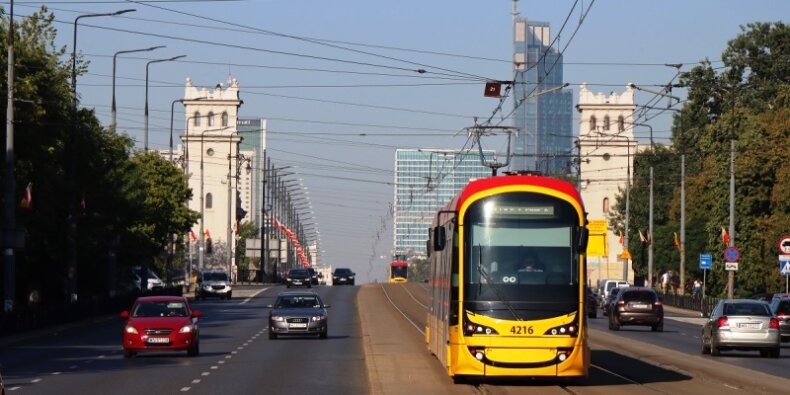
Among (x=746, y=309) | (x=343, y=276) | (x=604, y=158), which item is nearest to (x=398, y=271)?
(x=343, y=276)

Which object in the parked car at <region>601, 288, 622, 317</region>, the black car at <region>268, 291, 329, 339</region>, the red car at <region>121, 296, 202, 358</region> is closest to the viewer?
the red car at <region>121, 296, 202, 358</region>

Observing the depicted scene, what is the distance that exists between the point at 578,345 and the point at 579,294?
2.84 feet

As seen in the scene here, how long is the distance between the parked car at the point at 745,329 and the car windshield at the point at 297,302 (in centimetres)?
1310

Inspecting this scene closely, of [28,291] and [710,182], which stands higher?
[710,182]

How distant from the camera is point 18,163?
2117 inches

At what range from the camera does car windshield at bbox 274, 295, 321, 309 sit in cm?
4691

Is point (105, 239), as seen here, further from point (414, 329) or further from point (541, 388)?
point (541, 388)

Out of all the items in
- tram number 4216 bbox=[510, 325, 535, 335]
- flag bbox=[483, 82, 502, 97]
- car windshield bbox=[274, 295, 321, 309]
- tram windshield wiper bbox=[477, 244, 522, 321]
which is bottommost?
car windshield bbox=[274, 295, 321, 309]

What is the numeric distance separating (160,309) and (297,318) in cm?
908

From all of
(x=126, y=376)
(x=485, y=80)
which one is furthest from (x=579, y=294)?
(x=485, y=80)

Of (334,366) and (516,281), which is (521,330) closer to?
(516,281)

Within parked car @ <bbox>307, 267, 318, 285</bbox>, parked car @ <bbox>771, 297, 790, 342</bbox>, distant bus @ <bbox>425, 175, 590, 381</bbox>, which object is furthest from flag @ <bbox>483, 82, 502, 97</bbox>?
parked car @ <bbox>307, 267, 318, 285</bbox>

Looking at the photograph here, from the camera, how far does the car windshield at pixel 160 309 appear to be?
1464 inches

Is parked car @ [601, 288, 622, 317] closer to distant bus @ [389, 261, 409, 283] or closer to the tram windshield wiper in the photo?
the tram windshield wiper
